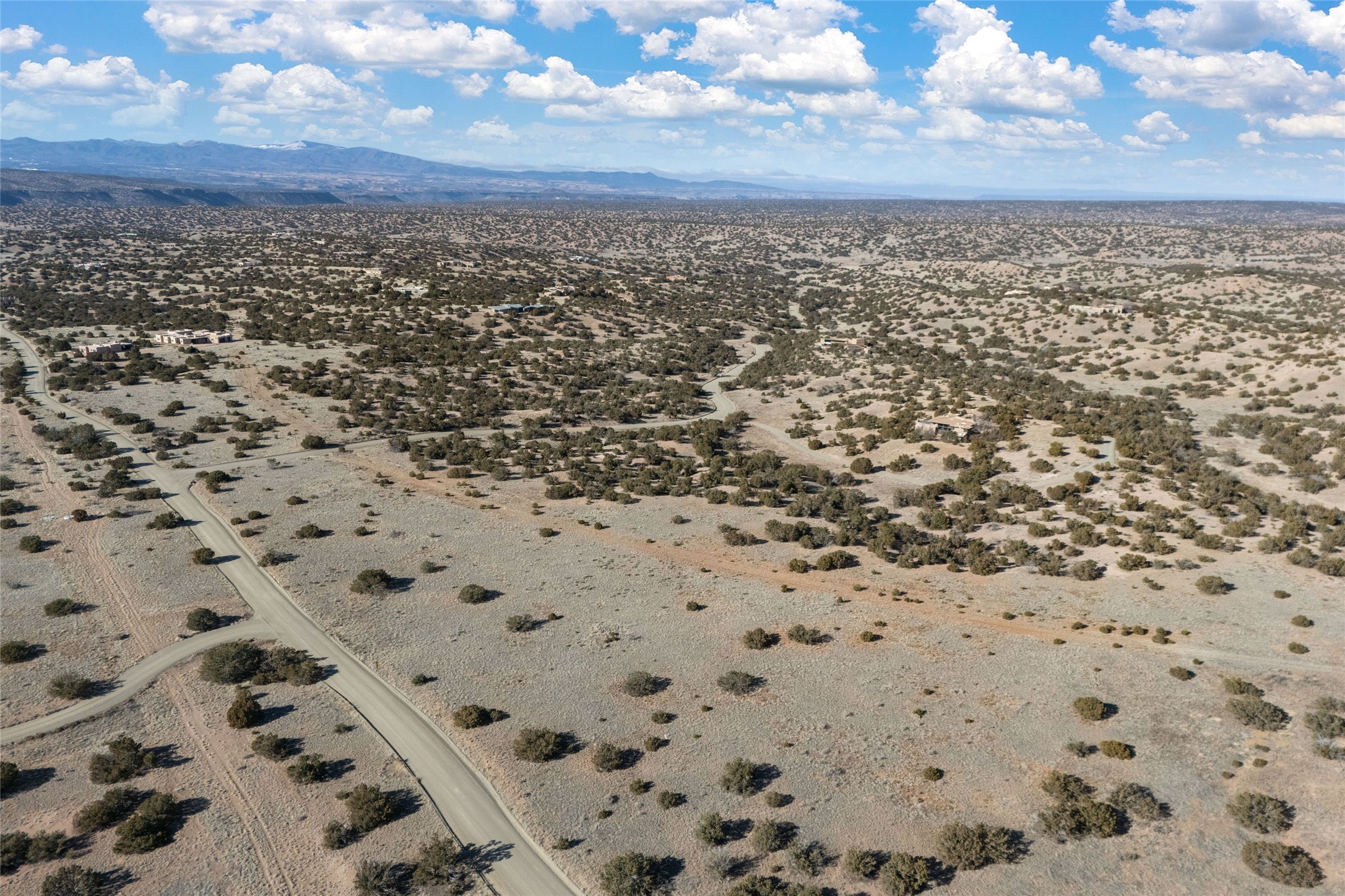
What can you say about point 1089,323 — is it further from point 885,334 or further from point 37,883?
point 37,883

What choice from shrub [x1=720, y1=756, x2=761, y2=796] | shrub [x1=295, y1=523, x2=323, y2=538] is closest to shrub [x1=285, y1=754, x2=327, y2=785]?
shrub [x1=720, y1=756, x2=761, y2=796]

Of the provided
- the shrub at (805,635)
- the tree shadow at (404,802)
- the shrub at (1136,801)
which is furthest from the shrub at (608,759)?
the shrub at (1136,801)

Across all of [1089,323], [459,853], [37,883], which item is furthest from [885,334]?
[37,883]

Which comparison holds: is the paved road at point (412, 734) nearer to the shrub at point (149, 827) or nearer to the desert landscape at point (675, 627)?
the desert landscape at point (675, 627)

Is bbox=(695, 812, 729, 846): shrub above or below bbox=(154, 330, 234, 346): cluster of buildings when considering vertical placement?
below

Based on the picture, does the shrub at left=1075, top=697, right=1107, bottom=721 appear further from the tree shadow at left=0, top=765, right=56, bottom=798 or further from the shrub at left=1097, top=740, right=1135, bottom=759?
the tree shadow at left=0, top=765, right=56, bottom=798

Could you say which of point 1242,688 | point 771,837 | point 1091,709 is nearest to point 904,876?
point 771,837

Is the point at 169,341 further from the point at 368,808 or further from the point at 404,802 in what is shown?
the point at 368,808

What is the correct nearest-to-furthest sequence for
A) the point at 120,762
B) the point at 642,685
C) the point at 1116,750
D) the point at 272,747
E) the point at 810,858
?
the point at 810,858 < the point at 120,762 < the point at 1116,750 < the point at 272,747 < the point at 642,685

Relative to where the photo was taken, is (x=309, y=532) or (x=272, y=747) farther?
(x=309, y=532)
